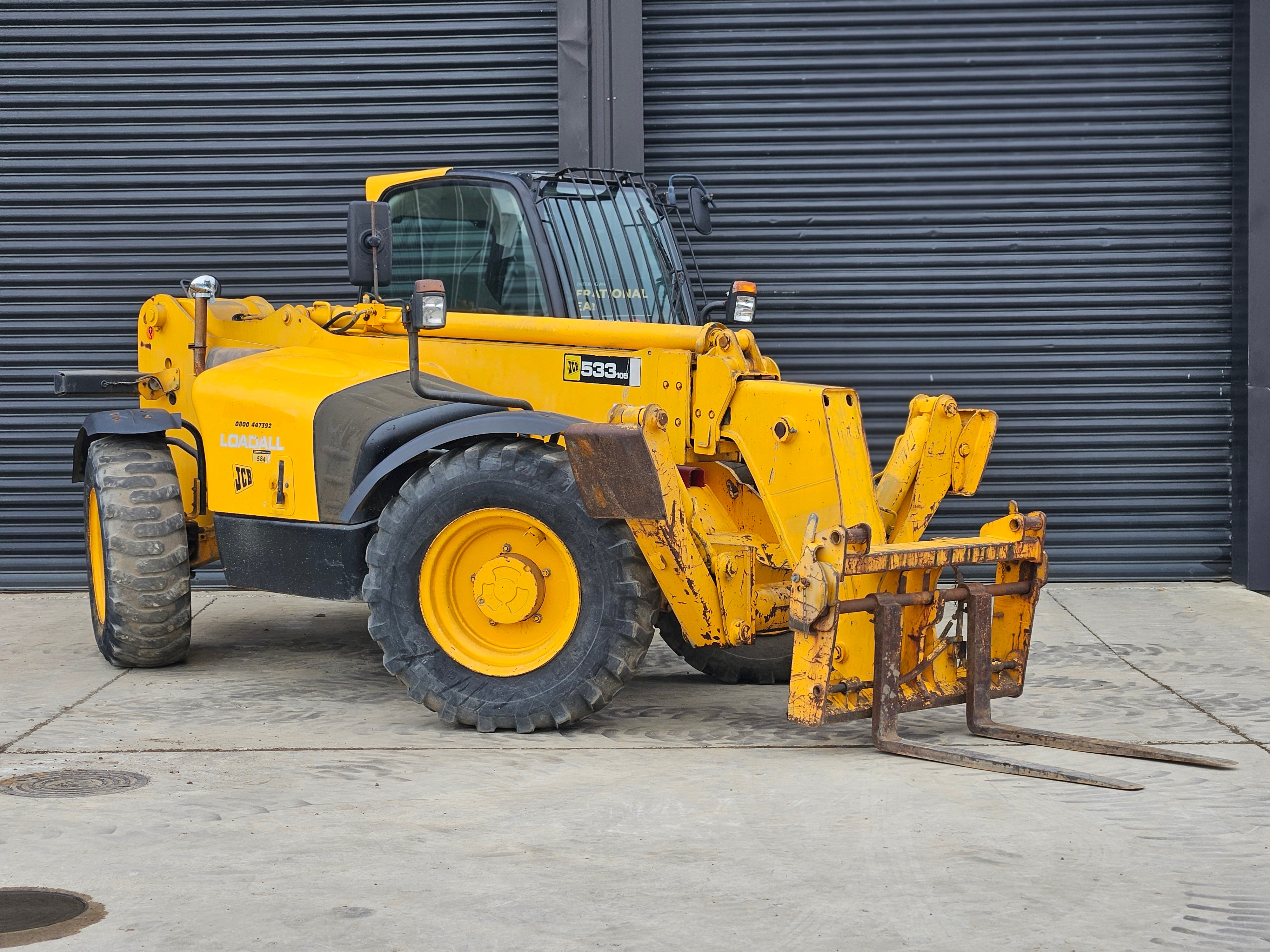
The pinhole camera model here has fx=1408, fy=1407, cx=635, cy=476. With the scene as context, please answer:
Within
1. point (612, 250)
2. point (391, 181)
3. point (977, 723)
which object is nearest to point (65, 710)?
point (391, 181)

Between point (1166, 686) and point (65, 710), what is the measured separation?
538 centimetres

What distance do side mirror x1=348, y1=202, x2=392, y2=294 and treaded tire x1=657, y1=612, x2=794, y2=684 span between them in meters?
2.22

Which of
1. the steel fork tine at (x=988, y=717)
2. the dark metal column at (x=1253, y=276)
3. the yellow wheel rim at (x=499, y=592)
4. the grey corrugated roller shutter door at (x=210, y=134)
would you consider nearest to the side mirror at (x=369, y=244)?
the yellow wheel rim at (x=499, y=592)

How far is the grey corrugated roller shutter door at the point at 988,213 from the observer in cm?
1048

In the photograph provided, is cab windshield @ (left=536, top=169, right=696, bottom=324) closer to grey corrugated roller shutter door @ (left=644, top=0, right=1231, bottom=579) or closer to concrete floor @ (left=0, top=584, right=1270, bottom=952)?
concrete floor @ (left=0, top=584, right=1270, bottom=952)

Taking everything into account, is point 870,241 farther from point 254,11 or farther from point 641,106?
point 254,11

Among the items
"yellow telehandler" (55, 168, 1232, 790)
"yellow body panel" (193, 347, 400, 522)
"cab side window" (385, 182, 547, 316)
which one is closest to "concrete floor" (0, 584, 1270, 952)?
"yellow telehandler" (55, 168, 1232, 790)

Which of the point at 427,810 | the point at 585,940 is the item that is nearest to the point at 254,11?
the point at 427,810

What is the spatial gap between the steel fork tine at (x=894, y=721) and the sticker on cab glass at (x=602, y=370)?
1636 millimetres

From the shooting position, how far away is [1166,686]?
7.11 meters

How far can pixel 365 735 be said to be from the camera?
20.1 ft

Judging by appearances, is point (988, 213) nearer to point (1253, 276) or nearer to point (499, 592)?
point (1253, 276)

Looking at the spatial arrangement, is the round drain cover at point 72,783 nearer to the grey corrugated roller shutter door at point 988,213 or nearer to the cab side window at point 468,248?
the cab side window at point 468,248

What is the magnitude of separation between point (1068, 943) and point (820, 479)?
7.92 feet
